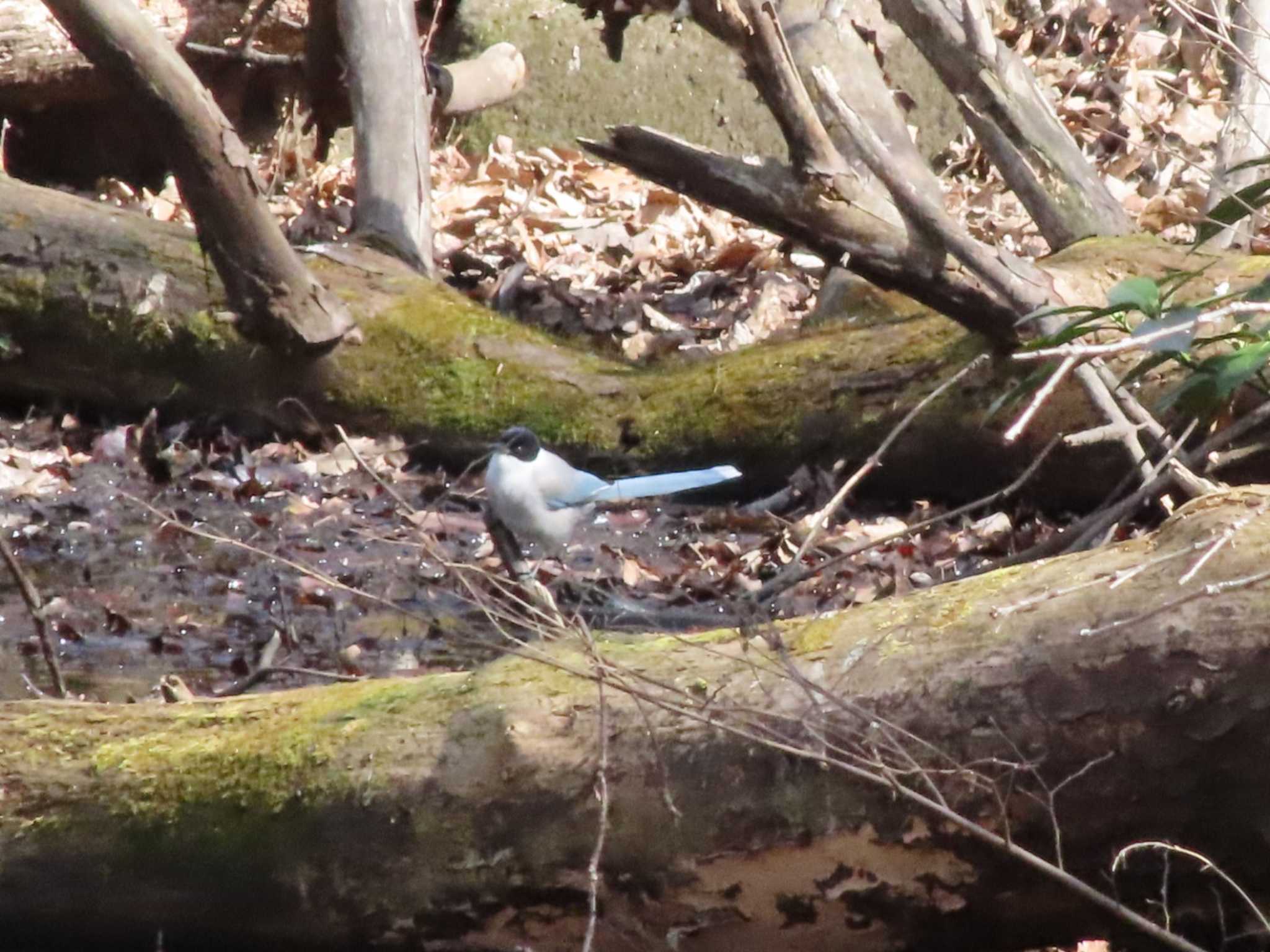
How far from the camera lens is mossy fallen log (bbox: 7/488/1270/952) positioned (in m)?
2.20

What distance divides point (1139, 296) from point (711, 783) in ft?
4.63

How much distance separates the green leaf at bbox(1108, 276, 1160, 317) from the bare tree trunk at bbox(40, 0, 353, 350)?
3.03 metres

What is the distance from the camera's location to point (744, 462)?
5.18 metres

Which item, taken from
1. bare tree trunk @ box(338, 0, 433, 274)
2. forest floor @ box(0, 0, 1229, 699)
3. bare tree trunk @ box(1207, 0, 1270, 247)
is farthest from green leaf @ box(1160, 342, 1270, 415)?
bare tree trunk @ box(338, 0, 433, 274)

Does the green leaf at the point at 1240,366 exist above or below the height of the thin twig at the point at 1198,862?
above

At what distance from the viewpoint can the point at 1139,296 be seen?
306cm

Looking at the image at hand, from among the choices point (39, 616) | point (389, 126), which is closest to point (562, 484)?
point (39, 616)

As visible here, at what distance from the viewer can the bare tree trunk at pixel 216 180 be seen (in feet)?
15.7

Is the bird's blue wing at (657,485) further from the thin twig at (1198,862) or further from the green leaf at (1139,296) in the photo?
the thin twig at (1198,862)

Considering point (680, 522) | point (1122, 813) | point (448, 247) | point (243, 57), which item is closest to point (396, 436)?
point (680, 522)

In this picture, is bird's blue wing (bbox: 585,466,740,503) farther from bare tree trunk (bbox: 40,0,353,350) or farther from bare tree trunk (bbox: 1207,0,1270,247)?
bare tree trunk (bbox: 1207,0,1270,247)

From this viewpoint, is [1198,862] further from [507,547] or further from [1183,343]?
[507,547]

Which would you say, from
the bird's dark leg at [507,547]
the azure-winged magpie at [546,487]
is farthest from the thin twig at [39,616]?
the azure-winged magpie at [546,487]

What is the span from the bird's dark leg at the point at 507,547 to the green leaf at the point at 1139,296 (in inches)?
72.8
